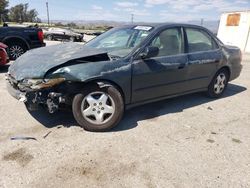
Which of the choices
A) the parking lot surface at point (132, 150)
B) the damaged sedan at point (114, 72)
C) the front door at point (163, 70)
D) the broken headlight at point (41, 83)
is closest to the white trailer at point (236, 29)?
the damaged sedan at point (114, 72)

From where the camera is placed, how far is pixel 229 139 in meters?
3.67

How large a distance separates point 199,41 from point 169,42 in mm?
898

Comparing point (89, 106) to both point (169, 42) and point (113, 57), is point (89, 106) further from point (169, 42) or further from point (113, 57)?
point (169, 42)

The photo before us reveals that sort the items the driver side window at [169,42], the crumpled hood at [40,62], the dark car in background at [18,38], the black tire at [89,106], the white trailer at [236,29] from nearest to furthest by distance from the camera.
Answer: the crumpled hood at [40,62], the black tire at [89,106], the driver side window at [169,42], the dark car in background at [18,38], the white trailer at [236,29]

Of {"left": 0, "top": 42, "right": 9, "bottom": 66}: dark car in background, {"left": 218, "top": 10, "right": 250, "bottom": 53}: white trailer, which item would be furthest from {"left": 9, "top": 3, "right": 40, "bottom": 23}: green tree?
{"left": 0, "top": 42, "right": 9, "bottom": 66}: dark car in background

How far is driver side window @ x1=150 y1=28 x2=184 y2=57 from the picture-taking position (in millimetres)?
4172

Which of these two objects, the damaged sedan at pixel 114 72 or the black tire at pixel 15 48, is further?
the black tire at pixel 15 48

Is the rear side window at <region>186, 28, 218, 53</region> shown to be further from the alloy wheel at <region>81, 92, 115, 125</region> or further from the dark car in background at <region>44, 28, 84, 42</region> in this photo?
the dark car in background at <region>44, 28, 84, 42</region>

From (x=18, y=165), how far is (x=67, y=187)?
2.32 feet

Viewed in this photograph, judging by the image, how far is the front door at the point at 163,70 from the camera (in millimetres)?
3898

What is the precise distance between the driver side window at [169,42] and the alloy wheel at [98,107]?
3.88 feet

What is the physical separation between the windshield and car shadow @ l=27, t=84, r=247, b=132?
109 centimetres

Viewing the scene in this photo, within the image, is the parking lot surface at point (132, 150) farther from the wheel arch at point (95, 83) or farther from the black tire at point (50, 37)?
the black tire at point (50, 37)

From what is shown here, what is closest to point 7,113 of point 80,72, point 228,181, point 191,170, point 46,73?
point 46,73
